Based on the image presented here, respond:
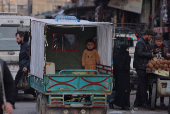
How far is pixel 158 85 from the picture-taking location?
1085 centimetres

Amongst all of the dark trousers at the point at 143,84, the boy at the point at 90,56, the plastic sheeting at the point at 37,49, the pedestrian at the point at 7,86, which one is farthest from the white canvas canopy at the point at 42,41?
the pedestrian at the point at 7,86

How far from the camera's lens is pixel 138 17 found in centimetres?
3009

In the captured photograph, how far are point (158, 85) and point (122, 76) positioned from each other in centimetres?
92

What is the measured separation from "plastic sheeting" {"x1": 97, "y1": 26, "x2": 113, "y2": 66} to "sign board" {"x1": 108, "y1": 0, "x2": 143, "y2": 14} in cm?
1860

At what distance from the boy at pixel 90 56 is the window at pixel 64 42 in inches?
26.6

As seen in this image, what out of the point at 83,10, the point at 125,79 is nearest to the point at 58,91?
the point at 125,79

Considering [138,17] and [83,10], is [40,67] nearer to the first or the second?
[138,17]

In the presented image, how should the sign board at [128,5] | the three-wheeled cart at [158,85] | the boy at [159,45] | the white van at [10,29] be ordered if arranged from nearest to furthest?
the three-wheeled cart at [158,85] → the boy at [159,45] → the white van at [10,29] → the sign board at [128,5]

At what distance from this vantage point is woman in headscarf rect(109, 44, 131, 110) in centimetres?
1086

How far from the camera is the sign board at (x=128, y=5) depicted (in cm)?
2889

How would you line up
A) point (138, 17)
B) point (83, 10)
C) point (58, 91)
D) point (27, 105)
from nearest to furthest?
point (58, 91) < point (27, 105) < point (138, 17) < point (83, 10)

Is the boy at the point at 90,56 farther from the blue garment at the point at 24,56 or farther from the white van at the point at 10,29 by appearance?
the white van at the point at 10,29

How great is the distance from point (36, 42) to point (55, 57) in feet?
7.25

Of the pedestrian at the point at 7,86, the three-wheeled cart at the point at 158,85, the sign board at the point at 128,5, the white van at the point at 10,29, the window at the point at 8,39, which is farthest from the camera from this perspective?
the sign board at the point at 128,5
